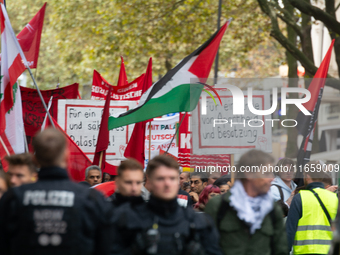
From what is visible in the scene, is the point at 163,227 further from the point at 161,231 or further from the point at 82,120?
the point at 82,120

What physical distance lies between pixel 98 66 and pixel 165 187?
1712cm

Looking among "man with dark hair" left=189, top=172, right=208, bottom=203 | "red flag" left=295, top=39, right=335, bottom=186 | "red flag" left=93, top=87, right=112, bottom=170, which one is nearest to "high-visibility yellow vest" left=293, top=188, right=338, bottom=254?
"red flag" left=295, top=39, right=335, bottom=186

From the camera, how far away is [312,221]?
5.12 metres

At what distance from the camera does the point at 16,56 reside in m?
6.98

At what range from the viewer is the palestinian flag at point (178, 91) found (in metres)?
7.20

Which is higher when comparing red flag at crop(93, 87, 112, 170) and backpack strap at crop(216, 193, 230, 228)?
red flag at crop(93, 87, 112, 170)

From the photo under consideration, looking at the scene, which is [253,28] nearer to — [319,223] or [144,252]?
[319,223]

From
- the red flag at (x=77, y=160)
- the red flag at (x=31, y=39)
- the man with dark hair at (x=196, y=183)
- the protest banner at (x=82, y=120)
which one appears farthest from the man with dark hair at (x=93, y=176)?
the protest banner at (x=82, y=120)

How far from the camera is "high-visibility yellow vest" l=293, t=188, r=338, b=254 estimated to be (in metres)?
5.12

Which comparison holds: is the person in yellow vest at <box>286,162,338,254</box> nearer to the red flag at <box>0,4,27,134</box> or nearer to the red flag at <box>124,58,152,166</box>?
the red flag at <box>124,58,152,166</box>

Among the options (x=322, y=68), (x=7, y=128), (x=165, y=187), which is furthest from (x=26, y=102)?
(x=165, y=187)

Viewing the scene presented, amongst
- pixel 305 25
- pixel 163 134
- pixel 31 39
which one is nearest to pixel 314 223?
pixel 31 39

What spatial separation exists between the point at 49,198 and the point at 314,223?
3.06 metres

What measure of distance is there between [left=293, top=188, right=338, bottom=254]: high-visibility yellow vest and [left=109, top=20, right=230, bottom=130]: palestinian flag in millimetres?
2500
